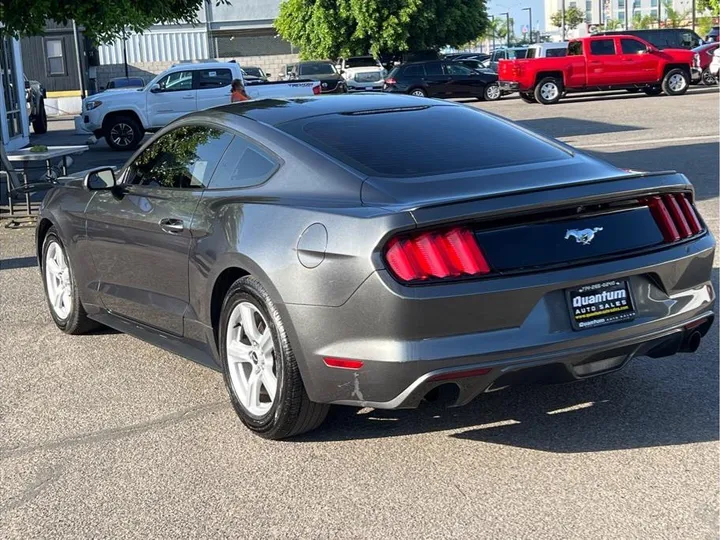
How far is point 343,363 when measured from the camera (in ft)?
14.2

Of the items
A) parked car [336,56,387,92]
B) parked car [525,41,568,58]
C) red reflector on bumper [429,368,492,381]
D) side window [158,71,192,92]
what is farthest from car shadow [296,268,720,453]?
parked car [336,56,387,92]

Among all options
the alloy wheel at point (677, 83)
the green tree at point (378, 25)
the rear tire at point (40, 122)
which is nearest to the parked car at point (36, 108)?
the rear tire at point (40, 122)

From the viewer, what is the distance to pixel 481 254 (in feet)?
13.8

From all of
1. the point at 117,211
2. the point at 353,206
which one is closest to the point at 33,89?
the point at 117,211

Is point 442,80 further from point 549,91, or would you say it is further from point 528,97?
point 549,91

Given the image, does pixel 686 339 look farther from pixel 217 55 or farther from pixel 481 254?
pixel 217 55

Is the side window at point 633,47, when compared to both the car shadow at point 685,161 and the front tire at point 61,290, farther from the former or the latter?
the front tire at point 61,290

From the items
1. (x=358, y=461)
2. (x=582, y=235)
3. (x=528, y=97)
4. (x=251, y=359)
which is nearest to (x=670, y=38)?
(x=528, y=97)

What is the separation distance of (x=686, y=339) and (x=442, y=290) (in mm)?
1322

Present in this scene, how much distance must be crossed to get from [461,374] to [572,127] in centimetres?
1923

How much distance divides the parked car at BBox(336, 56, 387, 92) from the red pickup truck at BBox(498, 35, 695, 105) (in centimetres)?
876

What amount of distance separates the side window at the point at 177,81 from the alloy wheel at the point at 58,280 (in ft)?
62.2

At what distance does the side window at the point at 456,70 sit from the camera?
3653 cm

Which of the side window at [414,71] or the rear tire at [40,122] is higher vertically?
the side window at [414,71]
